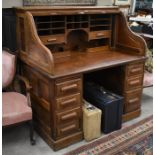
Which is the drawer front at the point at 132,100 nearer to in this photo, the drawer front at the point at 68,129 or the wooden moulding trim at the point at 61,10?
the drawer front at the point at 68,129

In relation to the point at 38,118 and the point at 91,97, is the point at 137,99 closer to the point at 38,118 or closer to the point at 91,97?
the point at 91,97

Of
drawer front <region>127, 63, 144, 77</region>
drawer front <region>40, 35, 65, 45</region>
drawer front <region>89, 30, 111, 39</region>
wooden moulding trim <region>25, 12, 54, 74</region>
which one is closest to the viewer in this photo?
wooden moulding trim <region>25, 12, 54, 74</region>

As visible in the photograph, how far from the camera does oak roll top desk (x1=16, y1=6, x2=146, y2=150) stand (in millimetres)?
2014

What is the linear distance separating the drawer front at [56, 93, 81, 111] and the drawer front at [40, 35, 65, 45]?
1.94 feet

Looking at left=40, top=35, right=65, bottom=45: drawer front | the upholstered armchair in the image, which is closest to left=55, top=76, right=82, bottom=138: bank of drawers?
the upholstered armchair

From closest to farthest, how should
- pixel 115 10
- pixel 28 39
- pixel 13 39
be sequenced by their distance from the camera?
pixel 28 39
pixel 13 39
pixel 115 10

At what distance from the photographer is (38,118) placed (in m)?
2.34

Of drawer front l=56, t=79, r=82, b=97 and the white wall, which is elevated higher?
the white wall

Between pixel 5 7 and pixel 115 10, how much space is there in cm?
117

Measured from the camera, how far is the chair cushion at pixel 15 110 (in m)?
1.95

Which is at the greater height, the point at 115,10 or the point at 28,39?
the point at 115,10

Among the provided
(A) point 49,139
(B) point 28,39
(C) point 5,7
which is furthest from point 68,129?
(C) point 5,7

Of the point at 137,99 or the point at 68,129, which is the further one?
the point at 137,99

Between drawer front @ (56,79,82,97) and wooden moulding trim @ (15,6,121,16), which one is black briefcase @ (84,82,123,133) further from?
wooden moulding trim @ (15,6,121,16)
